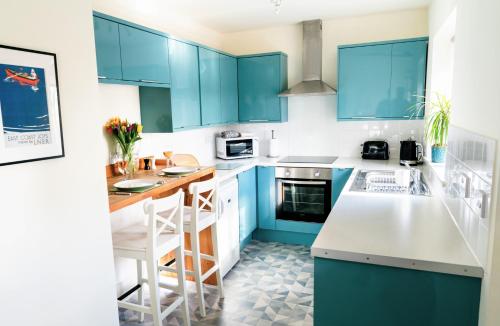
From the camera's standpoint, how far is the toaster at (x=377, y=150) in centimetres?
383

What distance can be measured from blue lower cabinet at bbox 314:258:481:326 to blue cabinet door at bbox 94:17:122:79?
5.81 feet

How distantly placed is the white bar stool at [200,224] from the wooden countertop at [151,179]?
12 centimetres

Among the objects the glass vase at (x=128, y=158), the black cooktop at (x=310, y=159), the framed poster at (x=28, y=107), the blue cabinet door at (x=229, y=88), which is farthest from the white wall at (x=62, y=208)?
the black cooktop at (x=310, y=159)

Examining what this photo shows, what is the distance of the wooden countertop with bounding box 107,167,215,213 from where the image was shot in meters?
1.99

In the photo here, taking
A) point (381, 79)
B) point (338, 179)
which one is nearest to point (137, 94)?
point (338, 179)

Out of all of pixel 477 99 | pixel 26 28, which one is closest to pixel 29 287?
pixel 26 28

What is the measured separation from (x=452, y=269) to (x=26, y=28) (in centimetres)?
190

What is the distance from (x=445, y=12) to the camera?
2398mm

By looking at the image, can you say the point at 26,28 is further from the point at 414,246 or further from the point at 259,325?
the point at 259,325

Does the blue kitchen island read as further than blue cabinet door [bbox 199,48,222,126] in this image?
No

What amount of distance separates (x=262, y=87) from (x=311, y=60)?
0.64 meters

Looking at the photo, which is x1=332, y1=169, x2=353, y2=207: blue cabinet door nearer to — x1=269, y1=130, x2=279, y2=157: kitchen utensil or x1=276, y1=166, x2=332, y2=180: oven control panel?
x1=276, y1=166, x2=332, y2=180: oven control panel

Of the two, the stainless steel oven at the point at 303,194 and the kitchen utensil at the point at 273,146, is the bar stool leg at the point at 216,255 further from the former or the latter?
the kitchen utensil at the point at 273,146

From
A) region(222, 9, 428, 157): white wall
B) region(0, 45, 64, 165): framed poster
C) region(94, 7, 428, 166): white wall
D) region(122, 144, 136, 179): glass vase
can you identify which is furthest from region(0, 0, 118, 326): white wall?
region(222, 9, 428, 157): white wall
